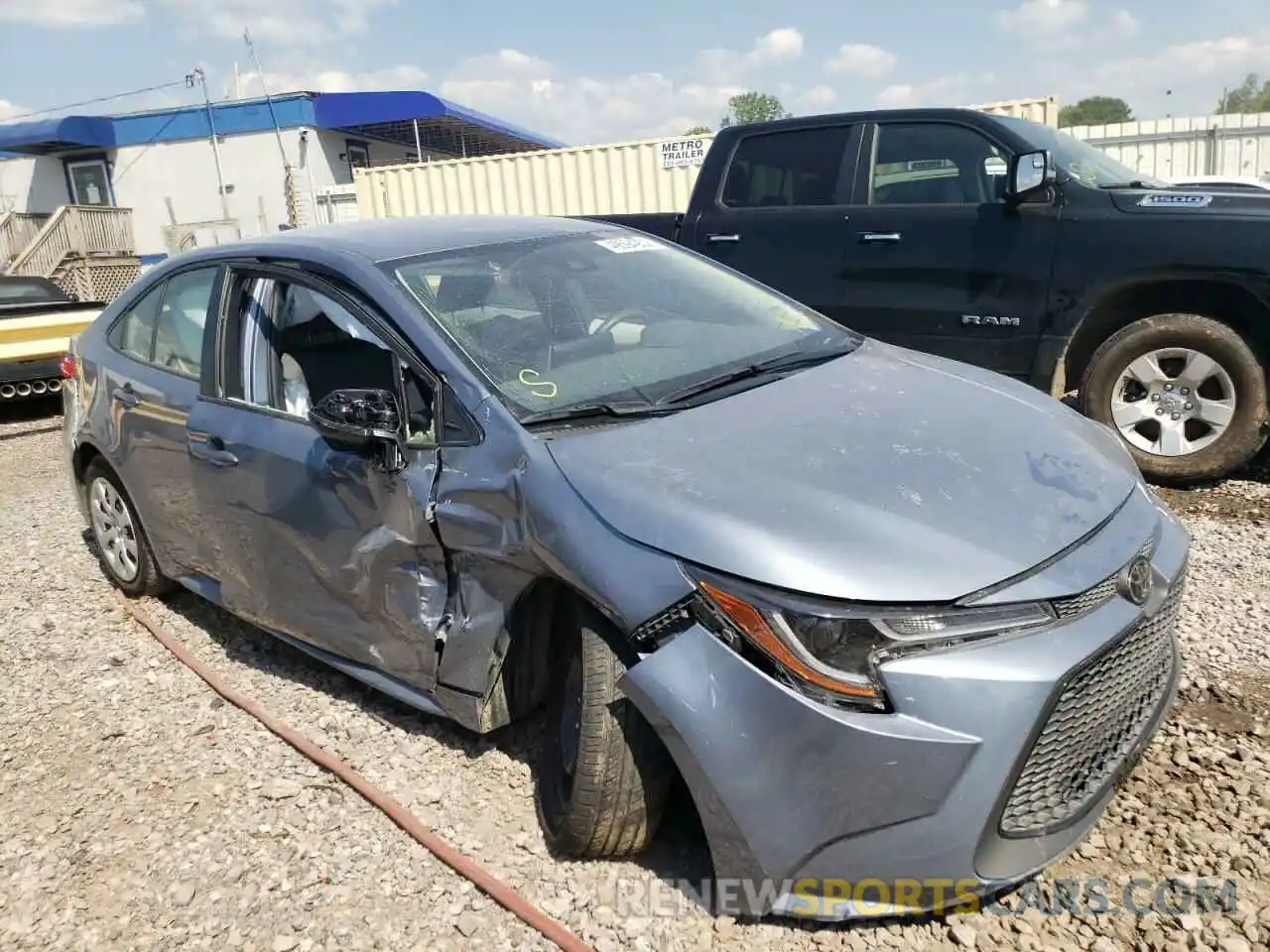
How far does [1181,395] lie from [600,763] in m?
4.00

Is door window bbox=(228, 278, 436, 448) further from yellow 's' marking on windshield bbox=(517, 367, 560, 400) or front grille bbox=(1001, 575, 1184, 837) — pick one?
front grille bbox=(1001, 575, 1184, 837)

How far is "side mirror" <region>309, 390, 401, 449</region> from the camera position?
2764 mm

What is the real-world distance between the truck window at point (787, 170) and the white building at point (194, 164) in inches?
670

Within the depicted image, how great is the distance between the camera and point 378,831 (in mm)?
2764

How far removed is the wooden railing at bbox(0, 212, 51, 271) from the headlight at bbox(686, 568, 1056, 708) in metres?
25.2

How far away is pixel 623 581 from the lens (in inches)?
85.3

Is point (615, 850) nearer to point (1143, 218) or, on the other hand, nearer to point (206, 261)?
point (206, 261)

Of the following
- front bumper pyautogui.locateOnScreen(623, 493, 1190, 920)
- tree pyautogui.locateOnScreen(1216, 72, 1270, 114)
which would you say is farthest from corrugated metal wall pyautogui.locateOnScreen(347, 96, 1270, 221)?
tree pyautogui.locateOnScreen(1216, 72, 1270, 114)

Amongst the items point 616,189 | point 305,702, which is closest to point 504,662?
point 305,702

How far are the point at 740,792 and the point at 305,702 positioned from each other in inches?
81.4

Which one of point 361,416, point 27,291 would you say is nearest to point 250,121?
point 27,291

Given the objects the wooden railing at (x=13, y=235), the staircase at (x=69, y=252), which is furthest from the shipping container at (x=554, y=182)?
the wooden railing at (x=13, y=235)

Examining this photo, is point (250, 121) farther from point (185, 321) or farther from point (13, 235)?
point (185, 321)

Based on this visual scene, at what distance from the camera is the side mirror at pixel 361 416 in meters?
2.76
